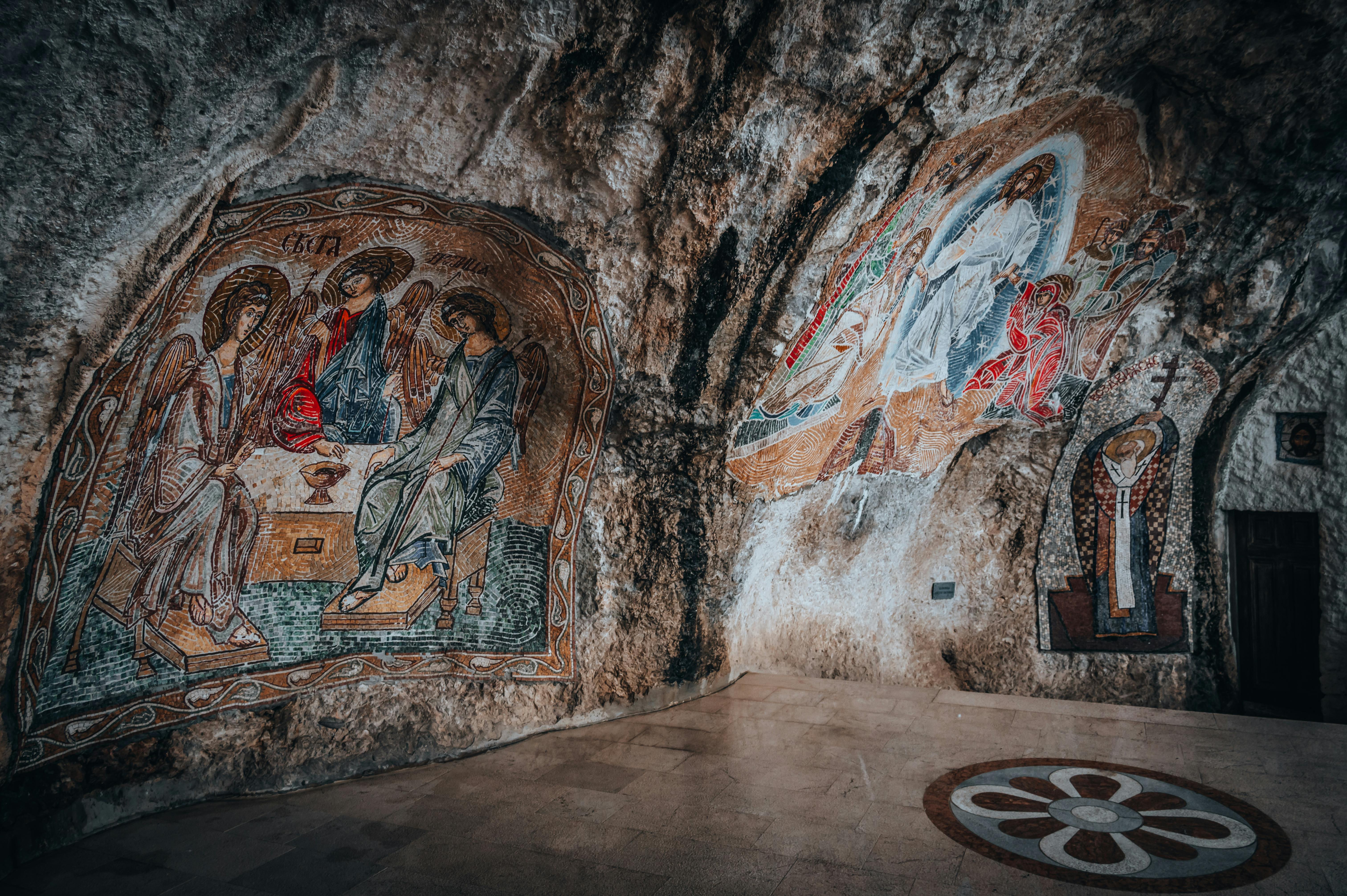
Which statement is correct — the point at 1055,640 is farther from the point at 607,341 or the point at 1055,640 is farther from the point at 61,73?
the point at 61,73

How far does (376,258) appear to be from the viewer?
3801mm

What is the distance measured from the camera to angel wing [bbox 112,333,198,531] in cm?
333

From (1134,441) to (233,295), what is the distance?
6.42 meters

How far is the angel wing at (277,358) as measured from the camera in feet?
12.1

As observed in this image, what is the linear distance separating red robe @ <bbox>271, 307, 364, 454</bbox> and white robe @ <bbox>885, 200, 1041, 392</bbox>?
11.1ft

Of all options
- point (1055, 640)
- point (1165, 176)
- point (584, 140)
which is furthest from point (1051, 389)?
point (584, 140)

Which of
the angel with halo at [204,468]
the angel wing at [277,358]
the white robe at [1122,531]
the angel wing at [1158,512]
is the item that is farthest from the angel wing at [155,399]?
the angel wing at [1158,512]

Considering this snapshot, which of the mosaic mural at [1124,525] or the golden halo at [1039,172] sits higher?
the golden halo at [1039,172]

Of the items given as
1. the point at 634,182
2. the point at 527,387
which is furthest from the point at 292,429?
the point at 634,182

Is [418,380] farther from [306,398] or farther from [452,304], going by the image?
[306,398]

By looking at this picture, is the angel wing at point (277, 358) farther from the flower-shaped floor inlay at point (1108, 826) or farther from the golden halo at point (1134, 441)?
the golden halo at point (1134, 441)

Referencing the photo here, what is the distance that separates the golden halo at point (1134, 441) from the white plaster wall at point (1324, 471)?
0.67m

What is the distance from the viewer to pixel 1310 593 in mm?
5777

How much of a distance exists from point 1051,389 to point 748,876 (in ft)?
15.0
